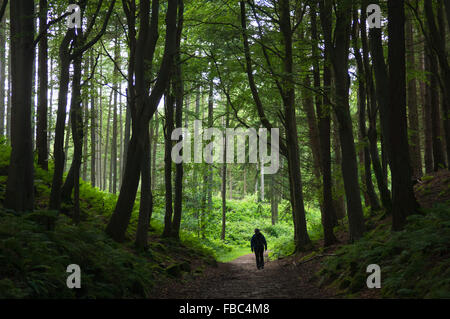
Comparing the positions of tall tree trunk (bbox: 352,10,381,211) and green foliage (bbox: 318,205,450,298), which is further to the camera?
tall tree trunk (bbox: 352,10,381,211)

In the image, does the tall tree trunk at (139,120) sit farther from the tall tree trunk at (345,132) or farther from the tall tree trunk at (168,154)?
the tall tree trunk at (345,132)

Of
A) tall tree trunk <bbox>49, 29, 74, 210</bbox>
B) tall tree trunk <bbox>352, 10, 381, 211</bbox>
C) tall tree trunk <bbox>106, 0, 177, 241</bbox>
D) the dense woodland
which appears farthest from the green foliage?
tall tree trunk <bbox>49, 29, 74, 210</bbox>

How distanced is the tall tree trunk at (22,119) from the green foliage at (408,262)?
268 inches

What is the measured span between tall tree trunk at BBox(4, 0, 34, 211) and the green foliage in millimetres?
6798

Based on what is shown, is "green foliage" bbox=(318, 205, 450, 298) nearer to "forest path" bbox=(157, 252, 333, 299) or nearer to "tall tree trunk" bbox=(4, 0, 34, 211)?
"forest path" bbox=(157, 252, 333, 299)

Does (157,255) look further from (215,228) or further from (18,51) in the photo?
(215,228)

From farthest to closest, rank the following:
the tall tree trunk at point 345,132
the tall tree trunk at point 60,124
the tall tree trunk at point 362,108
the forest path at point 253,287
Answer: the tall tree trunk at point 362,108
the tall tree trunk at point 345,132
the tall tree trunk at point 60,124
the forest path at point 253,287

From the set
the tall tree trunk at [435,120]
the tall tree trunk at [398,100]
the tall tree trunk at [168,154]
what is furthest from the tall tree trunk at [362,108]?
the tall tree trunk at [168,154]

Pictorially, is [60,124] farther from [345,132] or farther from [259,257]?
[259,257]

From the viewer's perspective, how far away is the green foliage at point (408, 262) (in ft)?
16.4

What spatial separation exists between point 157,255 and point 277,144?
5.97m

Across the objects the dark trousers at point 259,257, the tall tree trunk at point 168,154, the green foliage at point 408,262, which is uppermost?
the tall tree trunk at point 168,154

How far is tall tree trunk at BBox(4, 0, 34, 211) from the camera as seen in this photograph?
306 inches

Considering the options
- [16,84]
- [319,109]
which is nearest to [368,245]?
[319,109]
